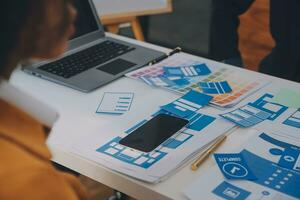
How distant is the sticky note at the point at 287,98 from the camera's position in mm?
1171

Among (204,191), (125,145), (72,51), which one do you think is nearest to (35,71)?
(72,51)

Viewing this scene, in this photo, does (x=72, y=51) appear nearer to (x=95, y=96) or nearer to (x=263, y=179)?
(x=95, y=96)

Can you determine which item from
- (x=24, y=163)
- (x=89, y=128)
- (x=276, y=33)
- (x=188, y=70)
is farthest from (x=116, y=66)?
(x=24, y=163)

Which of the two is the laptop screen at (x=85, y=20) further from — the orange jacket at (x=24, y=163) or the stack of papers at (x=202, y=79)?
the orange jacket at (x=24, y=163)

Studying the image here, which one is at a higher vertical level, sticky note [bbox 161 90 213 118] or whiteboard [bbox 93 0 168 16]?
whiteboard [bbox 93 0 168 16]

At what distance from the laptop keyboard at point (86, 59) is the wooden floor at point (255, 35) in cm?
102

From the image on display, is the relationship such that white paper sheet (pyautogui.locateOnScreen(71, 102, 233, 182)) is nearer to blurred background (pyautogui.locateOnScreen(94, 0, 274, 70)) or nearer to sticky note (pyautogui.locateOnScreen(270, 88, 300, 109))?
sticky note (pyautogui.locateOnScreen(270, 88, 300, 109))

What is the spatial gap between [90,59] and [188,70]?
0.28 m

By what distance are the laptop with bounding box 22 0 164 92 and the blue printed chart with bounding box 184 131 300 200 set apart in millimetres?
452

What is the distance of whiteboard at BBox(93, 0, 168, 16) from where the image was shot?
2041 mm

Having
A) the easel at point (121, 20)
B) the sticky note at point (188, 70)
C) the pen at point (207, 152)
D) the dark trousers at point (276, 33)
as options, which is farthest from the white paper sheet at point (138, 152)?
the easel at point (121, 20)

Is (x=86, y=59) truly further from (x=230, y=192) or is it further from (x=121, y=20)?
(x=121, y=20)

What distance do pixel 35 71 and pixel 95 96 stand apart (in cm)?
21

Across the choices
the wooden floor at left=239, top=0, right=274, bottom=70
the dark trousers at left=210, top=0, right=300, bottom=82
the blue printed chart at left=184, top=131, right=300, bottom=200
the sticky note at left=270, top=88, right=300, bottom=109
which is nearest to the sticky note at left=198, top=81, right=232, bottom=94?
the sticky note at left=270, top=88, right=300, bottom=109
